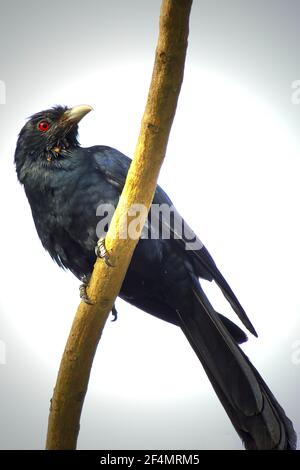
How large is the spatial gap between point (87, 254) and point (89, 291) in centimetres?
104

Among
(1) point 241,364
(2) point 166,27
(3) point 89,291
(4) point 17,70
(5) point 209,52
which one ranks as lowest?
(1) point 241,364

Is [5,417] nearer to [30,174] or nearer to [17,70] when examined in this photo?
[30,174]

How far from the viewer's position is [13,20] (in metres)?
22.5

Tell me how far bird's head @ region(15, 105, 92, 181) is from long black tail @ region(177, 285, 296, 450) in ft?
5.81

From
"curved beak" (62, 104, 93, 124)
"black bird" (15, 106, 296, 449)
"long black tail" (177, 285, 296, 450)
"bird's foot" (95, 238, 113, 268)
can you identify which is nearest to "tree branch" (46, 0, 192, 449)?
"bird's foot" (95, 238, 113, 268)

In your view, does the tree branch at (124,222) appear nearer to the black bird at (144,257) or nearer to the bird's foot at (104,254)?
the bird's foot at (104,254)

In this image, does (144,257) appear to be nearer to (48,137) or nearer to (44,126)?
(48,137)

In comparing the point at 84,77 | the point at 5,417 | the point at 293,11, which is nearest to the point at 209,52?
the point at 84,77

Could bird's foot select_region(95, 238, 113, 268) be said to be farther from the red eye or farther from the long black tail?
the red eye

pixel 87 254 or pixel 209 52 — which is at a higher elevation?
pixel 209 52

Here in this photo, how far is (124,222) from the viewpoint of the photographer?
3.82 meters

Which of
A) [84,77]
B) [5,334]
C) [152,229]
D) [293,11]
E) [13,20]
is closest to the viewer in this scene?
[152,229]

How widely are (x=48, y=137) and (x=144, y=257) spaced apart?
4.95 feet

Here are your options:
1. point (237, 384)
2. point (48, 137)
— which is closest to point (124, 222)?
point (237, 384)
